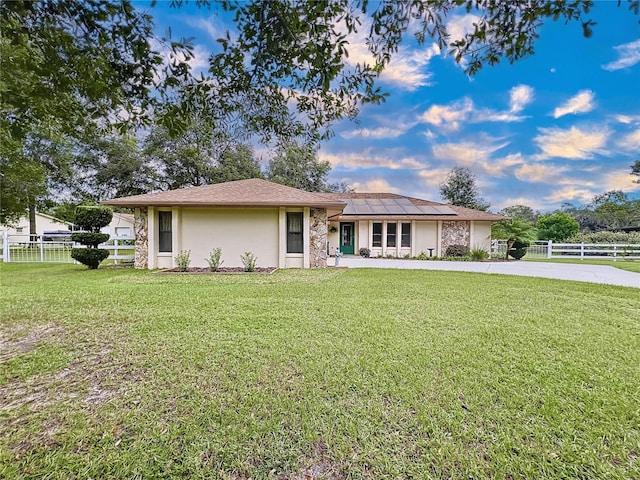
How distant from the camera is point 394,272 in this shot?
36.6 feet

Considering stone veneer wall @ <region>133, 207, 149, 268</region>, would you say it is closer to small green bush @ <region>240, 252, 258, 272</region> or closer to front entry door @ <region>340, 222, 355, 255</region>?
small green bush @ <region>240, 252, 258, 272</region>

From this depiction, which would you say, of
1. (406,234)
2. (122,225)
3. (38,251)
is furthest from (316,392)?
(122,225)

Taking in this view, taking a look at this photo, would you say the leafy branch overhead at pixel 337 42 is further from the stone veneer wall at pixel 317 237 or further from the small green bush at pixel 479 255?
the small green bush at pixel 479 255

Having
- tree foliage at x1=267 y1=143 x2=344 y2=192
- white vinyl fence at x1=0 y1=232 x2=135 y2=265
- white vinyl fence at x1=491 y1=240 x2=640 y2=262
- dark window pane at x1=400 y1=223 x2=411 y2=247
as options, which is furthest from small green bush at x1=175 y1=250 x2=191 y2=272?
white vinyl fence at x1=491 y1=240 x2=640 y2=262

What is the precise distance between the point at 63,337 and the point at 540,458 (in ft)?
17.8

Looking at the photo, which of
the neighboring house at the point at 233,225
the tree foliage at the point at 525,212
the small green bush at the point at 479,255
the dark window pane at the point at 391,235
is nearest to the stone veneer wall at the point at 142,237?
the neighboring house at the point at 233,225

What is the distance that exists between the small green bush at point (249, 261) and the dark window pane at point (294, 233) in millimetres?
1482

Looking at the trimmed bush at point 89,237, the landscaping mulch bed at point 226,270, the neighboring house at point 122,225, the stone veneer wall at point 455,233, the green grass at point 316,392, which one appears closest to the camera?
the green grass at point 316,392

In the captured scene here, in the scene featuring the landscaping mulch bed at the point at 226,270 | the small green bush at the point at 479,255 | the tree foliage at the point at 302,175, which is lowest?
the landscaping mulch bed at the point at 226,270

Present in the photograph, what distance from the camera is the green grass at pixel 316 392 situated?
6.72 ft

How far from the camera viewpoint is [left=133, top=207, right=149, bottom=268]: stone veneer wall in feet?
39.6

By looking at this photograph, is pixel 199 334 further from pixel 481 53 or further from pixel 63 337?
pixel 481 53

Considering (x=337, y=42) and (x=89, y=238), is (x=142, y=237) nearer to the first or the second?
(x=89, y=238)

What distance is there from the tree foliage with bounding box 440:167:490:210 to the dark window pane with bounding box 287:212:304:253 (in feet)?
73.3
